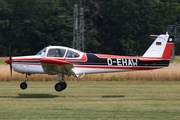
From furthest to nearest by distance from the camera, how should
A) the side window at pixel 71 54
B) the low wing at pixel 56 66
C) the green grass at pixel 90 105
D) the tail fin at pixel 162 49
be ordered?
the tail fin at pixel 162 49, the side window at pixel 71 54, the low wing at pixel 56 66, the green grass at pixel 90 105

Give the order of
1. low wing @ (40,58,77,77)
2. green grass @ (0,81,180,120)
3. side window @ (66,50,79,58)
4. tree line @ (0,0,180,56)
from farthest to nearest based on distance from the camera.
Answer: tree line @ (0,0,180,56) < side window @ (66,50,79,58) < low wing @ (40,58,77,77) < green grass @ (0,81,180,120)

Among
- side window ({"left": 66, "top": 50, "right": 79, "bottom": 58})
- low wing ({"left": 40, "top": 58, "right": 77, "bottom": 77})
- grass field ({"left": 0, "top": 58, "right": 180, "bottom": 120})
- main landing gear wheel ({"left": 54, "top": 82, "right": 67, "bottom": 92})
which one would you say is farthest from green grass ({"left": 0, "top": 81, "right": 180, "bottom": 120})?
side window ({"left": 66, "top": 50, "right": 79, "bottom": 58})

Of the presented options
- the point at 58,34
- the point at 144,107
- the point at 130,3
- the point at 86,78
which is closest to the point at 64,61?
the point at 144,107

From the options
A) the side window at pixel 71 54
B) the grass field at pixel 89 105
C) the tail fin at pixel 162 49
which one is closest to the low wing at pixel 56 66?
the side window at pixel 71 54

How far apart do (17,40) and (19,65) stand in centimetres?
3685

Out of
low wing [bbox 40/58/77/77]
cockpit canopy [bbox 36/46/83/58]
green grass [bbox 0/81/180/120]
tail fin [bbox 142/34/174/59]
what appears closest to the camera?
green grass [bbox 0/81/180/120]

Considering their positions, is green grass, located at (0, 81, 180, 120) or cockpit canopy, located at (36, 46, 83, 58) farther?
cockpit canopy, located at (36, 46, 83, 58)

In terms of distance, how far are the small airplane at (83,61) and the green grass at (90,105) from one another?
883mm

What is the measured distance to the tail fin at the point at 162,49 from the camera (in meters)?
16.6

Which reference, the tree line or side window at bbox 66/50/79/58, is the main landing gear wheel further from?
the tree line

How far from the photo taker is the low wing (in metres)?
15.2

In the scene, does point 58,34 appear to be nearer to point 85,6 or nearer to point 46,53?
point 85,6

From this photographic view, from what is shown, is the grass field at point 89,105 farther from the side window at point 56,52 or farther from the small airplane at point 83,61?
the side window at point 56,52

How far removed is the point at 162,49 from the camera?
16.6 metres
